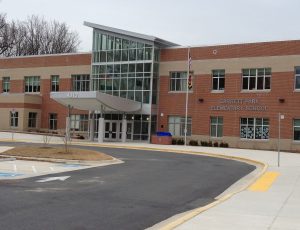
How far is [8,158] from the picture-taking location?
23.9 meters

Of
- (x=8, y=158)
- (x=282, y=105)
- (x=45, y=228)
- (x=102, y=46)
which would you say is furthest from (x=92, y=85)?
(x=45, y=228)

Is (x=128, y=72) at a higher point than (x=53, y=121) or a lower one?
higher

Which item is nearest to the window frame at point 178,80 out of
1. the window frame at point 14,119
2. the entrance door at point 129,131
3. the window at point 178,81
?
the window at point 178,81

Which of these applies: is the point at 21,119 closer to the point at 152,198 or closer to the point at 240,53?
the point at 240,53

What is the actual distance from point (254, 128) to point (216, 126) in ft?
12.2

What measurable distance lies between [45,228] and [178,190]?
6.75 metres

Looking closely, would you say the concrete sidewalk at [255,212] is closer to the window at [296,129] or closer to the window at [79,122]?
the window at [296,129]

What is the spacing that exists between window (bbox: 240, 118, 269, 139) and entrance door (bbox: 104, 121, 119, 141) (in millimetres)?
13042

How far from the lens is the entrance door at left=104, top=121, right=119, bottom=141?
51062 mm

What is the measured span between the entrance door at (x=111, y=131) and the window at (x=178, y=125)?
564cm

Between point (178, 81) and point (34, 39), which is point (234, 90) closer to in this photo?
point (178, 81)

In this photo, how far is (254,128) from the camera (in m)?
44.6

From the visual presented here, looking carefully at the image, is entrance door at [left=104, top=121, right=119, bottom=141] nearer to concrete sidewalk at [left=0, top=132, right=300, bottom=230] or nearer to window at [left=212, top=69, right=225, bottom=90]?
window at [left=212, top=69, right=225, bottom=90]

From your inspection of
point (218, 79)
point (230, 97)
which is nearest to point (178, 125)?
point (218, 79)
